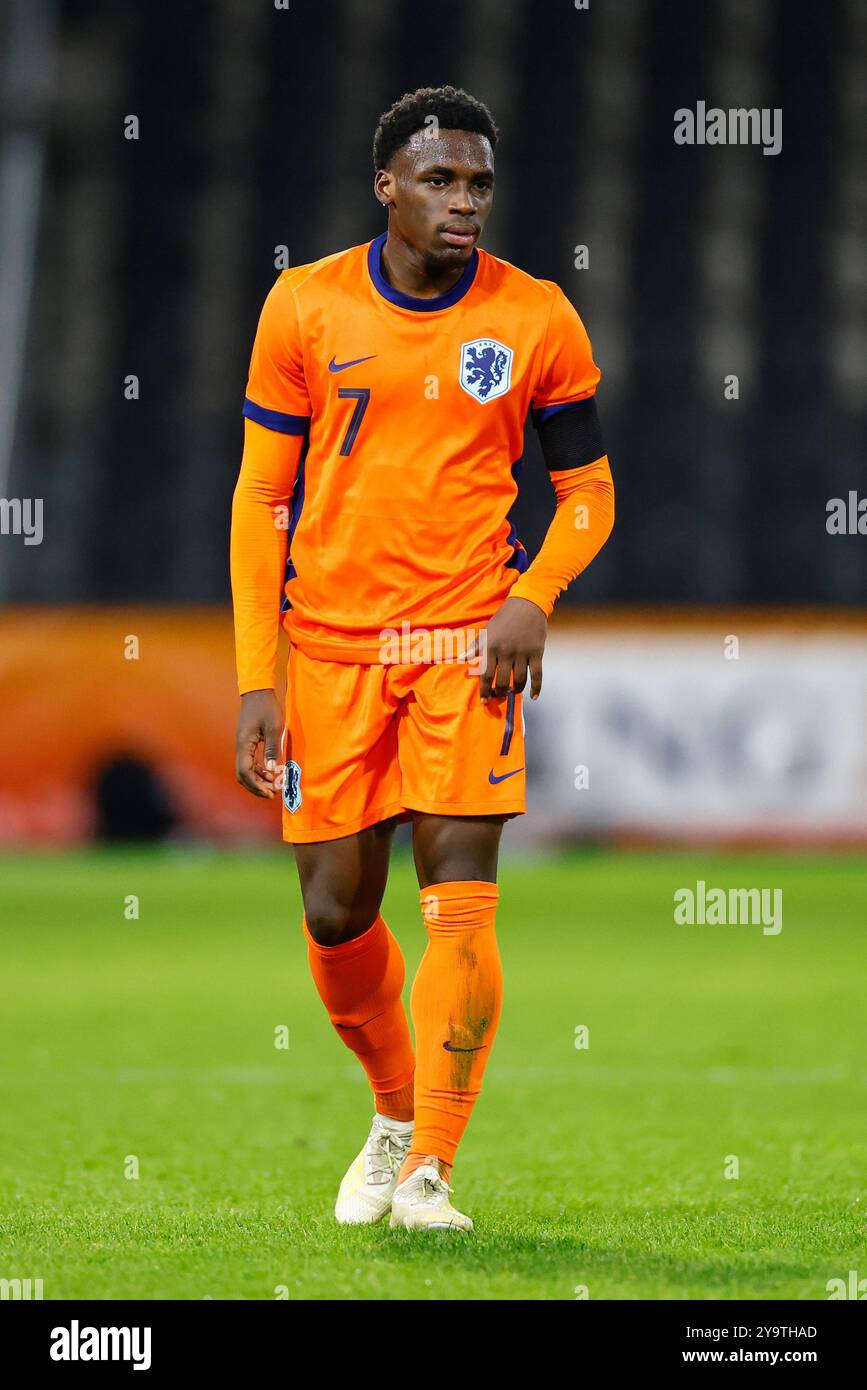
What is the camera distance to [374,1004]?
14.6 ft

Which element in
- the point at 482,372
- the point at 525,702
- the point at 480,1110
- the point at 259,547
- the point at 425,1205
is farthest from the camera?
the point at 525,702

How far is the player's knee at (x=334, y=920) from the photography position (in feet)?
14.0

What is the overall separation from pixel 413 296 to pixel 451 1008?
4.74 feet

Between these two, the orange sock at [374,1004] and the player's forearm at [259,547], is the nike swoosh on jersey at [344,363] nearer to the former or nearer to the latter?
the player's forearm at [259,547]

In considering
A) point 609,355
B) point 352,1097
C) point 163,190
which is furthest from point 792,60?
point 352,1097

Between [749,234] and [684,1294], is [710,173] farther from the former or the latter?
[684,1294]

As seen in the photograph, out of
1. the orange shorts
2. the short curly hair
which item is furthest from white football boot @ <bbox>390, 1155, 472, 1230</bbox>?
the short curly hair

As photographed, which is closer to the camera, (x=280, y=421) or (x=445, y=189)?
(x=445, y=189)

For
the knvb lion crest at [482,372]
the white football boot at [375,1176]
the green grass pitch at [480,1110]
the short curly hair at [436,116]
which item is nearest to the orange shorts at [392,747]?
the knvb lion crest at [482,372]

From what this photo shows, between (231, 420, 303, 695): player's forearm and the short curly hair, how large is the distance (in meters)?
0.65

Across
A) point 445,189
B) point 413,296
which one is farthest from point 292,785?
point 445,189

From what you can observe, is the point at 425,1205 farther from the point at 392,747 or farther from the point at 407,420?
the point at 407,420

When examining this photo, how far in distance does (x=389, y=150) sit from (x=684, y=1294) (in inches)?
90.2
